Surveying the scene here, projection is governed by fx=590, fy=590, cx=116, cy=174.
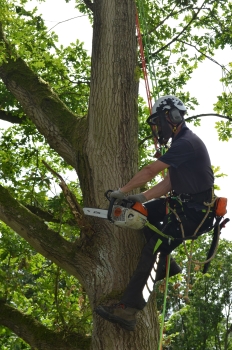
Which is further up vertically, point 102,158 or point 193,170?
point 102,158

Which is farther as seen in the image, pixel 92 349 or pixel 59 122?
pixel 59 122

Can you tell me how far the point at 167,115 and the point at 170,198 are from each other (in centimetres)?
79

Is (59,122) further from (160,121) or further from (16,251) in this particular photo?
(16,251)

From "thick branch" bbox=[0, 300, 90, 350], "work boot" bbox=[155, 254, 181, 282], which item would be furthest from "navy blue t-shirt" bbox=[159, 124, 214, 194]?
"thick branch" bbox=[0, 300, 90, 350]

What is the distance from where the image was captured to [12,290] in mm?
9484

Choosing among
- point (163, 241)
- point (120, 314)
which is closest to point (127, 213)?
point (163, 241)

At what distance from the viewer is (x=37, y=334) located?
21.7 feet

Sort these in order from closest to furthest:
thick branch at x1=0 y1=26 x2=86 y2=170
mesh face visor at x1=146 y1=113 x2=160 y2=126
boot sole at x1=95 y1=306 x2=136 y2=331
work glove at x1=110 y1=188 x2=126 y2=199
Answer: boot sole at x1=95 y1=306 x2=136 y2=331
work glove at x1=110 y1=188 x2=126 y2=199
mesh face visor at x1=146 y1=113 x2=160 y2=126
thick branch at x1=0 y1=26 x2=86 y2=170

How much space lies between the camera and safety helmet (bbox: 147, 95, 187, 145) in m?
5.45

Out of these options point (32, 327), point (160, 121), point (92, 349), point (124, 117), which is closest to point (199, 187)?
point (160, 121)

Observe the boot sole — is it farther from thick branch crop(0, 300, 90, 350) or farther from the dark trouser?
thick branch crop(0, 300, 90, 350)

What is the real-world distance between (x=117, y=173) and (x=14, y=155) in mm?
5848

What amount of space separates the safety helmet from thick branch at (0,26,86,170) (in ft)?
2.80

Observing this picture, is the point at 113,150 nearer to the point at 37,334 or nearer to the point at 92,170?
the point at 92,170
